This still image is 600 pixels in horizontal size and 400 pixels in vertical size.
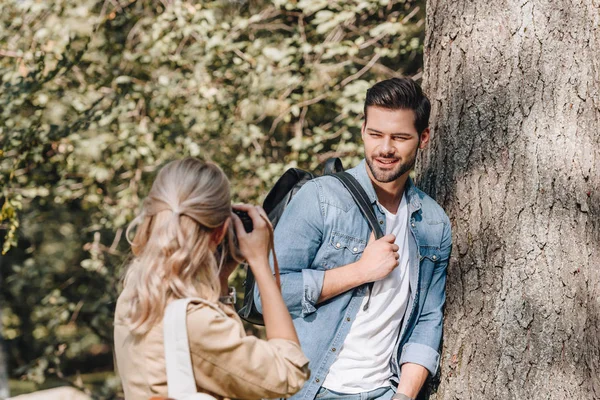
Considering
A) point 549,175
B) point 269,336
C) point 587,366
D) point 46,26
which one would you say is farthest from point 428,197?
point 46,26

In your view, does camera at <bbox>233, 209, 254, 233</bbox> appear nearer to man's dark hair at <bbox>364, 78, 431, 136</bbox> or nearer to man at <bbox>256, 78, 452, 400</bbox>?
man at <bbox>256, 78, 452, 400</bbox>

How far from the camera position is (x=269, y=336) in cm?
209

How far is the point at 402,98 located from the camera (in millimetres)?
2854

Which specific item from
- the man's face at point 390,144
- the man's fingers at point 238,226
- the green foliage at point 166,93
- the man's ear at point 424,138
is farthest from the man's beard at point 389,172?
the green foliage at point 166,93

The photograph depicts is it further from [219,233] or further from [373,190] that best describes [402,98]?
[219,233]

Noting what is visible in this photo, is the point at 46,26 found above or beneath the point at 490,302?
above

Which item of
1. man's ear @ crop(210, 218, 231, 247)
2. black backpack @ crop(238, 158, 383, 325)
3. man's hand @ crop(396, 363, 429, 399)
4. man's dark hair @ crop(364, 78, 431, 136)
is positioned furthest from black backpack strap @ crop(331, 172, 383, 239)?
man's ear @ crop(210, 218, 231, 247)

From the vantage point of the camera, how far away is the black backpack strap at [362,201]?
9.22 feet

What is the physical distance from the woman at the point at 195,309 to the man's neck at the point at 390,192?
3.14ft

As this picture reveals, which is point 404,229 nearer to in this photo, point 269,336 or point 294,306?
point 294,306

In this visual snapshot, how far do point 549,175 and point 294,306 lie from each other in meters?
1.11

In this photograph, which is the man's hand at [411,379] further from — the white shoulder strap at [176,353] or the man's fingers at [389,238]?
the white shoulder strap at [176,353]

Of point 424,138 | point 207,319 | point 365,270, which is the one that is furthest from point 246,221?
point 424,138

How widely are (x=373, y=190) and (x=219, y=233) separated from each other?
99cm
